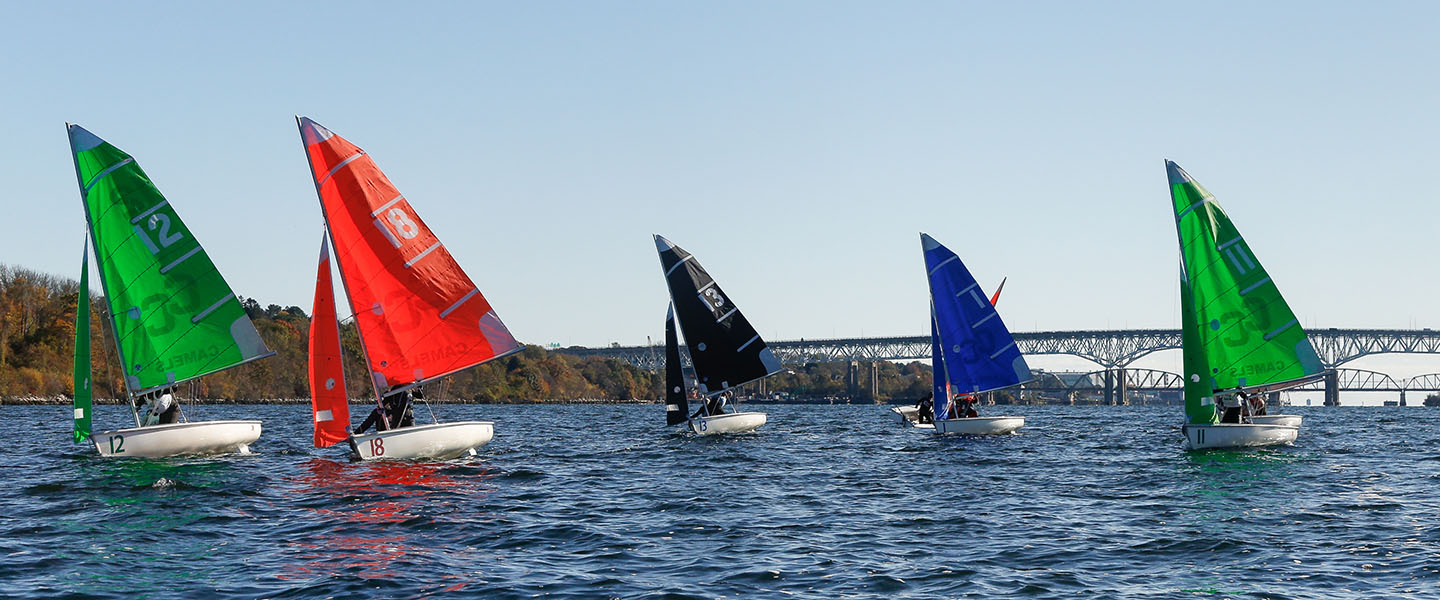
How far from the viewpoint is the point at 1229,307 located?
37.2 m

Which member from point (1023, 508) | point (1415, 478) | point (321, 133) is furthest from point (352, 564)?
point (1415, 478)

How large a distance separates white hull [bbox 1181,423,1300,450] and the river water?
205 centimetres

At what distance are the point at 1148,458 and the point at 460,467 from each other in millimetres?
20242

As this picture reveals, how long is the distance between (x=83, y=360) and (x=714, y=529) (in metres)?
20.5

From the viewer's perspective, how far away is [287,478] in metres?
26.3

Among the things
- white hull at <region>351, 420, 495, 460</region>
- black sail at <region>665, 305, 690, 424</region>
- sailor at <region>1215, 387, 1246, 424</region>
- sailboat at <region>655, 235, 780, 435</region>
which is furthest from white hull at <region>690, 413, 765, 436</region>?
white hull at <region>351, 420, 495, 460</region>

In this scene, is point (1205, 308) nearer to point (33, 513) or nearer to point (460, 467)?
point (460, 467)

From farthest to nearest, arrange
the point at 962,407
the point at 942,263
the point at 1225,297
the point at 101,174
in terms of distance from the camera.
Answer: the point at 942,263 < the point at 962,407 < the point at 1225,297 < the point at 101,174

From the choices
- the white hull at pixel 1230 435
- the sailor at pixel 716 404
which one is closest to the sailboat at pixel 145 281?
the sailor at pixel 716 404

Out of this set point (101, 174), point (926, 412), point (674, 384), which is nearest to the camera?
point (101, 174)

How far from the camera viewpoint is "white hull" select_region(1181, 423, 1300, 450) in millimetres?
34906

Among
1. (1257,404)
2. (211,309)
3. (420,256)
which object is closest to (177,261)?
(211,309)

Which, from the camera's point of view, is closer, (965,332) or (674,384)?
(965,332)

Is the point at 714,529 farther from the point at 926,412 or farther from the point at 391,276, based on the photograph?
the point at 926,412
